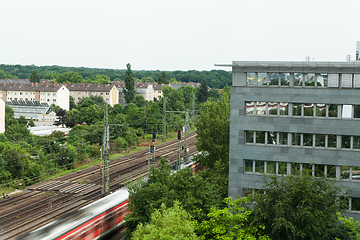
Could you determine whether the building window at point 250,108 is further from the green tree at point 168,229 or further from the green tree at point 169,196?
the green tree at point 168,229

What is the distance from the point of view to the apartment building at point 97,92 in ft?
454

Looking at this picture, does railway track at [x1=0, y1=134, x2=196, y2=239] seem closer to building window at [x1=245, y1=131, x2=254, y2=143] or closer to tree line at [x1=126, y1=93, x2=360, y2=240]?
tree line at [x1=126, y1=93, x2=360, y2=240]

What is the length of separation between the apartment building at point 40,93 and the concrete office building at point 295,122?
105 metres

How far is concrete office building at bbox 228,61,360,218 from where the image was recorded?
30.2m

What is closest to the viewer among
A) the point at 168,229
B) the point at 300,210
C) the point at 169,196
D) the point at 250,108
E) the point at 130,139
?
the point at 168,229

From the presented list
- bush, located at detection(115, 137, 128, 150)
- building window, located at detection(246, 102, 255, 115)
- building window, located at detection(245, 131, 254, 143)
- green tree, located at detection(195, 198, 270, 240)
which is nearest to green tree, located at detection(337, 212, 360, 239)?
green tree, located at detection(195, 198, 270, 240)

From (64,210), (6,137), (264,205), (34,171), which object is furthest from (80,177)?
(264,205)

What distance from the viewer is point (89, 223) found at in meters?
30.8

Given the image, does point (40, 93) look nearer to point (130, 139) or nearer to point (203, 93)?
point (203, 93)

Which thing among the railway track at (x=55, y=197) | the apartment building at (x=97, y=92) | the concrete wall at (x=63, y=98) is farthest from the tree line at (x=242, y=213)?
the apartment building at (x=97, y=92)

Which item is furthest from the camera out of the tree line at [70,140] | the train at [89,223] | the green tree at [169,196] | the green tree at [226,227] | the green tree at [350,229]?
the tree line at [70,140]

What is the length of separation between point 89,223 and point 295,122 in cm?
1614

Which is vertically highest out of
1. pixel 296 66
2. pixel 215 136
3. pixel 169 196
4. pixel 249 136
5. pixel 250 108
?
pixel 296 66

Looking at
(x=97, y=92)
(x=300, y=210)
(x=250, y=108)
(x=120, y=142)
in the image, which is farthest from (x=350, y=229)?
(x=97, y=92)
